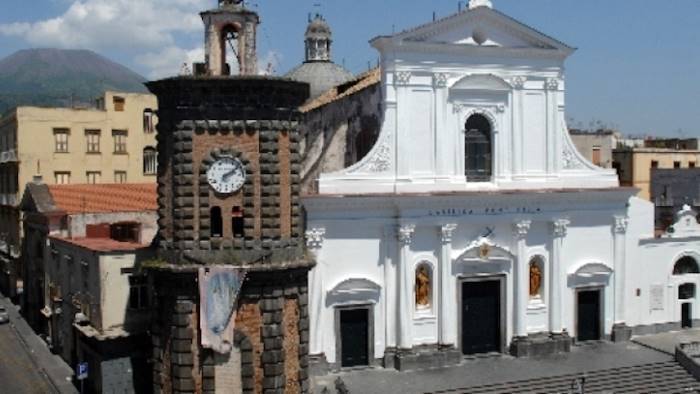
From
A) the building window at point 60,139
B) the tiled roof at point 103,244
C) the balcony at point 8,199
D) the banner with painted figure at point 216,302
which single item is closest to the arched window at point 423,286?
the banner with painted figure at point 216,302

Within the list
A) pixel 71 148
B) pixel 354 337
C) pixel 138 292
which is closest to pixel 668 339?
pixel 354 337

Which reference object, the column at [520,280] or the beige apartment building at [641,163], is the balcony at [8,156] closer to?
the column at [520,280]

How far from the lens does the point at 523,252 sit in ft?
116

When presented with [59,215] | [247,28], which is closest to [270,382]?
[247,28]

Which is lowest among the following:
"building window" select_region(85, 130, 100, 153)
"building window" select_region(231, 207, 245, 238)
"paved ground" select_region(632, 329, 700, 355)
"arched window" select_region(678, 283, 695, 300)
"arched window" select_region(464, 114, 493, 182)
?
"paved ground" select_region(632, 329, 700, 355)

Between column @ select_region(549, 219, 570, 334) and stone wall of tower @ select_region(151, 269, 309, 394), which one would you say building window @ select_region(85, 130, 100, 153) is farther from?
column @ select_region(549, 219, 570, 334)

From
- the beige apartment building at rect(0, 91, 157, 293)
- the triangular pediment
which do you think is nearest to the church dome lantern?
the beige apartment building at rect(0, 91, 157, 293)

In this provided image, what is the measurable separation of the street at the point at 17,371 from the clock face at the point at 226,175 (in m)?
13.2

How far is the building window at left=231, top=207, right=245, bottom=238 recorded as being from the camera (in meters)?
27.2

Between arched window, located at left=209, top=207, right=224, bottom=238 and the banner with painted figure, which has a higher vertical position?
arched window, located at left=209, top=207, right=224, bottom=238

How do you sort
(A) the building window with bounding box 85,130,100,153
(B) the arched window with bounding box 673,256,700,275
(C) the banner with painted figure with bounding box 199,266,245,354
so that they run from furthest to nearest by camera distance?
1. (A) the building window with bounding box 85,130,100,153
2. (B) the arched window with bounding box 673,256,700,275
3. (C) the banner with painted figure with bounding box 199,266,245,354

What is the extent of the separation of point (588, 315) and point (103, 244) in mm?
21029

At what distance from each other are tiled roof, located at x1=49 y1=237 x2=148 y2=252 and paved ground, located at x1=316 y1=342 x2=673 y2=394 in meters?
8.73

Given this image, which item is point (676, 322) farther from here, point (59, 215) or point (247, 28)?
point (59, 215)
